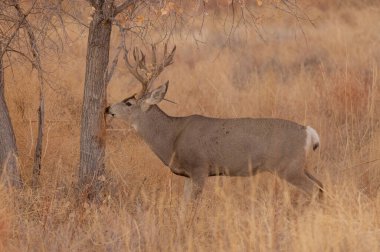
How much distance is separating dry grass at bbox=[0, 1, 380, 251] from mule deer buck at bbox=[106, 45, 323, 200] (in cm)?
24

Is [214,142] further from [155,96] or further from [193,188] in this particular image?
[155,96]

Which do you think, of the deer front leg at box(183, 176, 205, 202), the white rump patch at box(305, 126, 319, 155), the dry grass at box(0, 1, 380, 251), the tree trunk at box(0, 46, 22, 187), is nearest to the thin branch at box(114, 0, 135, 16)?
the dry grass at box(0, 1, 380, 251)

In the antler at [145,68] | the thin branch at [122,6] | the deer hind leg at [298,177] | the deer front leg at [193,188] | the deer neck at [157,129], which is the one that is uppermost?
the thin branch at [122,6]

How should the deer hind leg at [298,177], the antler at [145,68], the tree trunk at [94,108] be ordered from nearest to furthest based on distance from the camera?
1. the tree trunk at [94,108]
2. the deer hind leg at [298,177]
3. the antler at [145,68]

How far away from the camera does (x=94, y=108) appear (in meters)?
7.18

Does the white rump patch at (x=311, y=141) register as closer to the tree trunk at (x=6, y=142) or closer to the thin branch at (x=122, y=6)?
the thin branch at (x=122, y=6)

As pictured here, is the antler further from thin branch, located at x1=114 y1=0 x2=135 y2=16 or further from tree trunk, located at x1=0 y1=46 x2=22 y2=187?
tree trunk, located at x1=0 y1=46 x2=22 y2=187

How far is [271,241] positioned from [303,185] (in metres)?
1.99

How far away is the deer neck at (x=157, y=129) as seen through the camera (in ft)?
25.6

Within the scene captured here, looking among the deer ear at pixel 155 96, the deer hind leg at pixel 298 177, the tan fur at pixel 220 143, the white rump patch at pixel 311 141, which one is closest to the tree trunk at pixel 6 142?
the tan fur at pixel 220 143

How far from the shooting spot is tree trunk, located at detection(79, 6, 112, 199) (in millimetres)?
7023

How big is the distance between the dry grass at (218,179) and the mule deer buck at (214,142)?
0.24 metres

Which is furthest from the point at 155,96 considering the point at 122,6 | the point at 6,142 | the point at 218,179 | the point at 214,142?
the point at 6,142

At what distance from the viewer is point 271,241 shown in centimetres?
534
